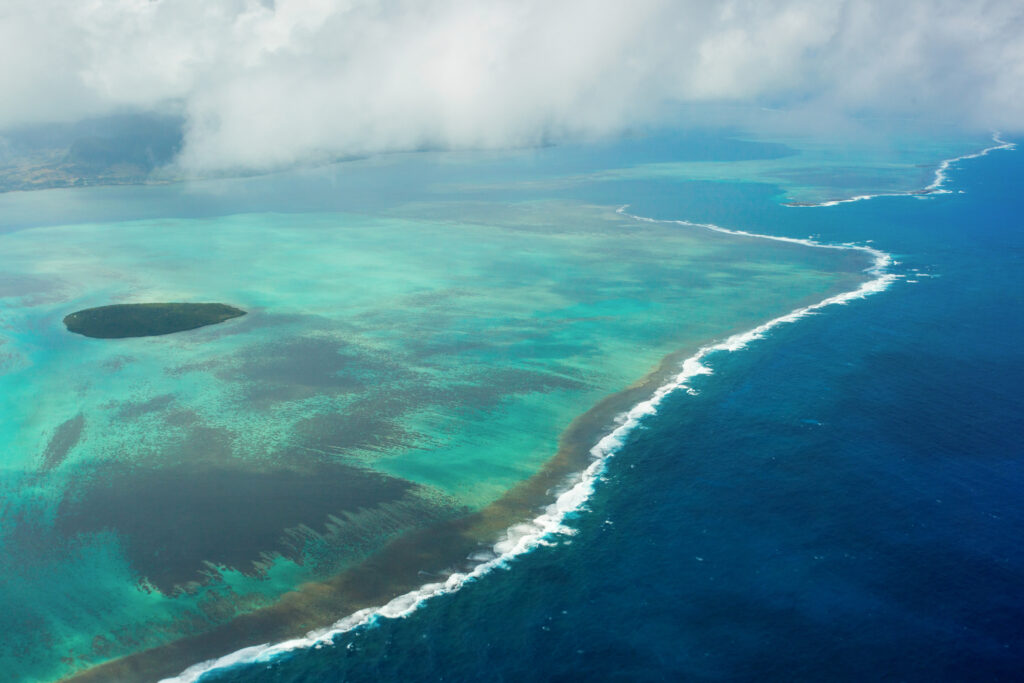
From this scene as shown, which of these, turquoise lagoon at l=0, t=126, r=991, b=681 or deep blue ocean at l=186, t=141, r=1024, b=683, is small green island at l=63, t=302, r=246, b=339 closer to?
turquoise lagoon at l=0, t=126, r=991, b=681

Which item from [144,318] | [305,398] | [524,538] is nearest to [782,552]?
[524,538]

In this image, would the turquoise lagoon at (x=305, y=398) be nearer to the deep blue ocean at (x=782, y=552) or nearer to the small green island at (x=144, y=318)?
the small green island at (x=144, y=318)

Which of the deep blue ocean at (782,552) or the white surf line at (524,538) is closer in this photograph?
the deep blue ocean at (782,552)

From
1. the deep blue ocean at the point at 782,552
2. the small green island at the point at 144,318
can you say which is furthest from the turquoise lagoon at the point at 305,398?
the deep blue ocean at the point at 782,552

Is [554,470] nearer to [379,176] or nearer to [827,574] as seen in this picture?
[827,574]

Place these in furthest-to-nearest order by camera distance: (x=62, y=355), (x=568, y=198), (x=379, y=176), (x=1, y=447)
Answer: (x=379, y=176) < (x=568, y=198) < (x=62, y=355) < (x=1, y=447)

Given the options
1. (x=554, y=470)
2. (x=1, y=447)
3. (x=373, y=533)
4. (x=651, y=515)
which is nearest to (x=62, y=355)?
(x=1, y=447)

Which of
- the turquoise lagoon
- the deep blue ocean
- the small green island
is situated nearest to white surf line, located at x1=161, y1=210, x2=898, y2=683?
the deep blue ocean
